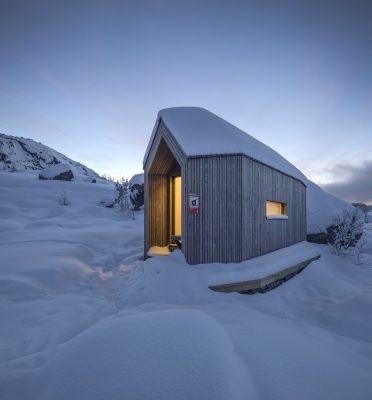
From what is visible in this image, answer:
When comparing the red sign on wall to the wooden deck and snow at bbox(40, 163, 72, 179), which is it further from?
snow at bbox(40, 163, 72, 179)

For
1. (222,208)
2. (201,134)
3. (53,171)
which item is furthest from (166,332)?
(53,171)

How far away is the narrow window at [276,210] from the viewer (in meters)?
8.34

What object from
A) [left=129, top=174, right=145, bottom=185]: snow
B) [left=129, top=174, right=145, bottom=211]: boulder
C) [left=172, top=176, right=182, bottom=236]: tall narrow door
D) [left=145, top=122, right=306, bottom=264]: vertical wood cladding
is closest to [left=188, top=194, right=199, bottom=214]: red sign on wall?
[left=145, top=122, right=306, bottom=264]: vertical wood cladding

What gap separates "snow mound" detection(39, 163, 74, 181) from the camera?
78.0ft

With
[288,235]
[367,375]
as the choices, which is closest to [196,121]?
[288,235]

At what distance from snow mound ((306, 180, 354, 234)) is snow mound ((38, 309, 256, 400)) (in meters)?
11.5

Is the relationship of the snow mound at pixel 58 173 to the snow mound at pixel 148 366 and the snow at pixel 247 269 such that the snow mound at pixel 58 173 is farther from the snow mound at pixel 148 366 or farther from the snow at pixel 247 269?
the snow mound at pixel 148 366

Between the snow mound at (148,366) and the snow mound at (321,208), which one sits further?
the snow mound at (321,208)

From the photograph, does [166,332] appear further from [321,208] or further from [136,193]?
[136,193]

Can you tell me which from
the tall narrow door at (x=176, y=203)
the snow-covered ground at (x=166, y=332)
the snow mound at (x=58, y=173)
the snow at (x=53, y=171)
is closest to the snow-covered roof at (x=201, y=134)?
the tall narrow door at (x=176, y=203)

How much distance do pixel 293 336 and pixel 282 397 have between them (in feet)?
4.84

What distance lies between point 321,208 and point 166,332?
1281 cm

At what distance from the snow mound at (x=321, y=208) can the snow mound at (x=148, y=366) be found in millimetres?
11456

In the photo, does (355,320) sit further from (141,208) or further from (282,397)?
(141,208)
